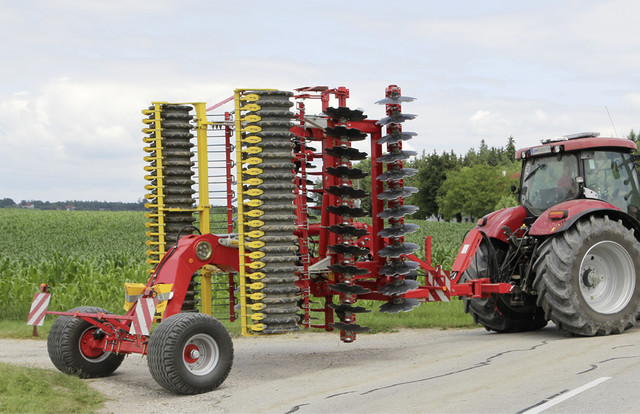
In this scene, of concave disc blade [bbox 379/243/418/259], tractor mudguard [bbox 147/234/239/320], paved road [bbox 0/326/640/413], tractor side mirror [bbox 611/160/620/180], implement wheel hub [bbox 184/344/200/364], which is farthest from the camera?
tractor side mirror [bbox 611/160/620/180]

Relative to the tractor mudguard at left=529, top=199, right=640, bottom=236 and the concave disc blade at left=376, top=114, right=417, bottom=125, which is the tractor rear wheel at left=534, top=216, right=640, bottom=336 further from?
the concave disc blade at left=376, top=114, right=417, bottom=125

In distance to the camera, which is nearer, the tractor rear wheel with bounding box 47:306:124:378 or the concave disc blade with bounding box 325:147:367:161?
the tractor rear wheel with bounding box 47:306:124:378

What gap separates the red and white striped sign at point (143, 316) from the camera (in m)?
8.04

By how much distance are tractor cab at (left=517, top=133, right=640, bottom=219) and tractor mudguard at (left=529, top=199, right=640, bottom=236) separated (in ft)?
1.20

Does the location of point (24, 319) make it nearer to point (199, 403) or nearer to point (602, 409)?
point (199, 403)

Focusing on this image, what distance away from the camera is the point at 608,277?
11.0 metres

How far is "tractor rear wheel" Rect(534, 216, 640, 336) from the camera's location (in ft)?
33.8

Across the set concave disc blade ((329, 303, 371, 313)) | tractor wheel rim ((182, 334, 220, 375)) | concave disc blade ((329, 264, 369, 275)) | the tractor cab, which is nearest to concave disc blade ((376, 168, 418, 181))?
concave disc blade ((329, 264, 369, 275))

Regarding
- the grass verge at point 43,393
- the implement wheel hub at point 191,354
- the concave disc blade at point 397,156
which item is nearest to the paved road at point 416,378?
→ the grass verge at point 43,393

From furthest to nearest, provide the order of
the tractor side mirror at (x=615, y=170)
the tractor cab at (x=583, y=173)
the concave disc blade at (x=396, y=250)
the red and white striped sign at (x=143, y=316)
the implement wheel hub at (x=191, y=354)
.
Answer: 1. the tractor side mirror at (x=615, y=170)
2. the tractor cab at (x=583, y=173)
3. the concave disc blade at (x=396, y=250)
4. the red and white striped sign at (x=143, y=316)
5. the implement wheel hub at (x=191, y=354)

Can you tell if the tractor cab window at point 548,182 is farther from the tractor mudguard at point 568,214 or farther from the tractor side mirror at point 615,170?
the tractor side mirror at point 615,170

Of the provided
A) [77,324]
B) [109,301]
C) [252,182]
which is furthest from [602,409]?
[109,301]

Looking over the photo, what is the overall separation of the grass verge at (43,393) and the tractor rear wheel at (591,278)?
6.05 m

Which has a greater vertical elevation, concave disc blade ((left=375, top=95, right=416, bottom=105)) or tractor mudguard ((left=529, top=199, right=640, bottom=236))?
concave disc blade ((left=375, top=95, right=416, bottom=105))
